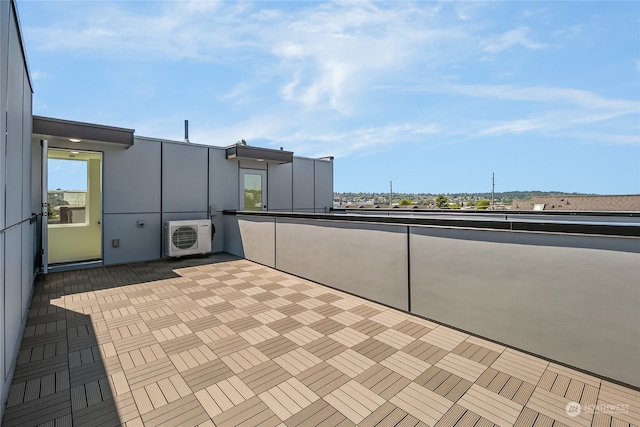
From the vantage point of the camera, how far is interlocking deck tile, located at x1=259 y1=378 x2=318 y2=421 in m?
1.77

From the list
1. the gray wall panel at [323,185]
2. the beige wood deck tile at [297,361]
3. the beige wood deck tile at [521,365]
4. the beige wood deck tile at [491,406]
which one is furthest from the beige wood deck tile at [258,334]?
Result: the gray wall panel at [323,185]

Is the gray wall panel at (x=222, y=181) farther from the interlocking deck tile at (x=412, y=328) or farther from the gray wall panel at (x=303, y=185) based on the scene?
the interlocking deck tile at (x=412, y=328)

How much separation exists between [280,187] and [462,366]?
758 cm

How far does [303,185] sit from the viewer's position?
9.80m

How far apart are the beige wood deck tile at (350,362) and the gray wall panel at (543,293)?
3.83 feet

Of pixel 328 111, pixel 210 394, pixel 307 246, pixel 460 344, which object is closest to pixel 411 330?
pixel 460 344

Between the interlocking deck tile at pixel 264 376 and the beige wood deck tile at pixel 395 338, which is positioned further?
the beige wood deck tile at pixel 395 338

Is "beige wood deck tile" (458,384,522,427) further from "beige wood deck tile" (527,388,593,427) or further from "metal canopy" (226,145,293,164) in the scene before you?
"metal canopy" (226,145,293,164)

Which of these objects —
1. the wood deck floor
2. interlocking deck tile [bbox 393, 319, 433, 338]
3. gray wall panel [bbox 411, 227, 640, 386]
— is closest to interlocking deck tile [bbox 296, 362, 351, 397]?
the wood deck floor

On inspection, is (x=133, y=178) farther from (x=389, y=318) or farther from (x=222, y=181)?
(x=389, y=318)

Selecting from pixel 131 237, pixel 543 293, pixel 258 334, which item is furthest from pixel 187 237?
pixel 543 293

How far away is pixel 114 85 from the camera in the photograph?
272 inches

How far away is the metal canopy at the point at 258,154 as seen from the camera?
7.48m

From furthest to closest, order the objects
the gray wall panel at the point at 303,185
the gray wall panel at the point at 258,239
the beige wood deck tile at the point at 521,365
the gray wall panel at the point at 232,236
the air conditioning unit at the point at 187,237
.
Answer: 1. the gray wall panel at the point at 303,185
2. the gray wall panel at the point at 232,236
3. the air conditioning unit at the point at 187,237
4. the gray wall panel at the point at 258,239
5. the beige wood deck tile at the point at 521,365
